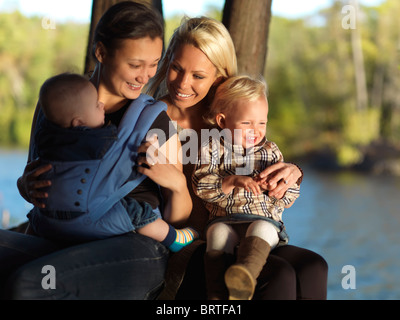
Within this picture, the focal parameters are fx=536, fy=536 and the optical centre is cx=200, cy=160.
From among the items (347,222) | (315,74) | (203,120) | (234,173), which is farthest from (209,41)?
(315,74)

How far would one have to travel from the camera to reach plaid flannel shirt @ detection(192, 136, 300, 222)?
2186 mm

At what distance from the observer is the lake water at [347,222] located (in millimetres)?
21062

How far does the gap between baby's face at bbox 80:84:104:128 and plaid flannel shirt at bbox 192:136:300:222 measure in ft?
1.62

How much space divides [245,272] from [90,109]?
31.8 inches

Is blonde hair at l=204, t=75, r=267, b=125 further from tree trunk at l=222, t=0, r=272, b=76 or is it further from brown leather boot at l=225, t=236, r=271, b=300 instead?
tree trunk at l=222, t=0, r=272, b=76

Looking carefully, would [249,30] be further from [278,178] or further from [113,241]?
[113,241]

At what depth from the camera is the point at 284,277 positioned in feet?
6.09

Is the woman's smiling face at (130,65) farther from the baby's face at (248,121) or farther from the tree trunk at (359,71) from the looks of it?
the tree trunk at (359,71)

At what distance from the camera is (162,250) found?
204cm

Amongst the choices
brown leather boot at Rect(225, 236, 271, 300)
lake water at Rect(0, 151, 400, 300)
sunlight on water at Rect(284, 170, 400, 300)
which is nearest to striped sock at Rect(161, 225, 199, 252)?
brown leather boot at Rect(225, 236, 271, 300)

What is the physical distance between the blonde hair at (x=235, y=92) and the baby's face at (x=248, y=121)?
2 cm

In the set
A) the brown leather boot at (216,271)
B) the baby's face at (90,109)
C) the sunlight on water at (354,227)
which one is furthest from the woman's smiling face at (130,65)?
the sunlight on water at (354,227)

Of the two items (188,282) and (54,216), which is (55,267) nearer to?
(54,216)
